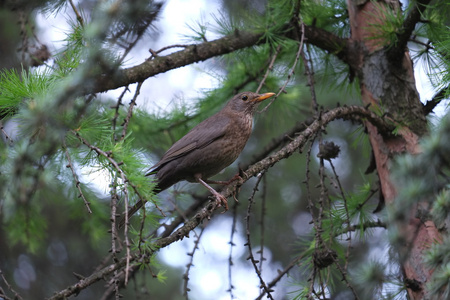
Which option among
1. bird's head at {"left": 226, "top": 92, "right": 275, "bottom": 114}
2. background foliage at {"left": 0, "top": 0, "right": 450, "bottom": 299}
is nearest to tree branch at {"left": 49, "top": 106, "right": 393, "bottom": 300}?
background foliage at {"left": 0, "top": 0, "right": 450, "bottom": 299}

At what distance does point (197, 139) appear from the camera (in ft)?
13.5

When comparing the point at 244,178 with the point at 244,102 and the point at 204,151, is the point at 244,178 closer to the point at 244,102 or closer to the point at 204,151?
the point at 204,151

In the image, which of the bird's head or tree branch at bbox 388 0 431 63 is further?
the bird's head

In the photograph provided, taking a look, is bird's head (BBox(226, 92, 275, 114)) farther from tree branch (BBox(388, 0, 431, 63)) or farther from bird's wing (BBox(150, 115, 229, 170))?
tree branch (BBox(388, 0, 431, 63))

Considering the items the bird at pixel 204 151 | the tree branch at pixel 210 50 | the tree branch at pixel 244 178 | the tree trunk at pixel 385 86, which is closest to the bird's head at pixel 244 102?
the bird at pixel 204 151

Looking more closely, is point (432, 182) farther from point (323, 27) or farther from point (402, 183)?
point (323, 27)

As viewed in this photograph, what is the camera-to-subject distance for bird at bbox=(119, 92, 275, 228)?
4.11m

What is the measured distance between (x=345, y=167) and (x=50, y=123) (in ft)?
19.1

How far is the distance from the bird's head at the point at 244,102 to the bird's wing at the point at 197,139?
27cm

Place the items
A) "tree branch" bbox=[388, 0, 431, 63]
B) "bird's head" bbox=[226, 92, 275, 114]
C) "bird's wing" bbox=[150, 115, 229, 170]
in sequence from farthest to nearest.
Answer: "bird's head" bbox=[226, 92, 275, 114]
"bird's wing" bbox=[150, 115, 229, 170]
"tree branch" bbox=[388, 0, 431, 63]

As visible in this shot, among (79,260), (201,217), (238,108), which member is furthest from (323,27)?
(79,260)

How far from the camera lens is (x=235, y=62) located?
14.5 feet

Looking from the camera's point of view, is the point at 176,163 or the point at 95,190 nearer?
the point at 176,163

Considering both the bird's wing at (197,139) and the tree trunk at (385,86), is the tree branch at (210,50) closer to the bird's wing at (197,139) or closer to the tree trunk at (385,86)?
the tree trunk at (385,86)
